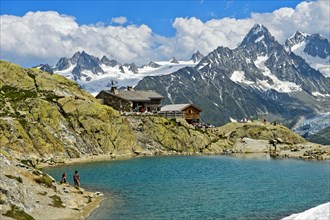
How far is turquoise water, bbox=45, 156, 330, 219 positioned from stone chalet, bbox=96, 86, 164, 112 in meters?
43.7

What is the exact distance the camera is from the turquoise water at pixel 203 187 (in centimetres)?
4534

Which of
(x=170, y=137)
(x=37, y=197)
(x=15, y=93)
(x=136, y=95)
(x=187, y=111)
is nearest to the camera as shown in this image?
(x=37, y=197)

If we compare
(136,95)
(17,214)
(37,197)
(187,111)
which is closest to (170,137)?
(187,111)

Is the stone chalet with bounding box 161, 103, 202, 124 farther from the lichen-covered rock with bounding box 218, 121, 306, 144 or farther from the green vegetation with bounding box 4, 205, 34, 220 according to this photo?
the green vegetation with bounding box 4, 205, 34, 220

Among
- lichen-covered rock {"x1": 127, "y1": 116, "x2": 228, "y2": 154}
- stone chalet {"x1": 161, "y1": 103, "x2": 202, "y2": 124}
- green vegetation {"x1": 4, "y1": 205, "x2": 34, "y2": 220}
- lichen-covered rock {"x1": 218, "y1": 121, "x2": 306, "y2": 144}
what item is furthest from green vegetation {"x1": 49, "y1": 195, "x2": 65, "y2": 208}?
lichen-covered rock {"x1": 218, "y1": 121, "x2": 306, "y2": 144}

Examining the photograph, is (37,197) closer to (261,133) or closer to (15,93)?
(15,93)

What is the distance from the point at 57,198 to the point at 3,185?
7.55m

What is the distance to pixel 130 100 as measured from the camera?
140 metres

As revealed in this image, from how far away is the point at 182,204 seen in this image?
4878cm

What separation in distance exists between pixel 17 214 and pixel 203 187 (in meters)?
30.6

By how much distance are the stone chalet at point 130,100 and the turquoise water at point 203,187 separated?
43.7 m

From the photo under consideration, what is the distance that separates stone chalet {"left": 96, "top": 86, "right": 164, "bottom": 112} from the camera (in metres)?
138

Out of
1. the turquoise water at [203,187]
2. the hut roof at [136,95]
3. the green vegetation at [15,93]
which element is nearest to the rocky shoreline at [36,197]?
the turquoise water at [203,187]

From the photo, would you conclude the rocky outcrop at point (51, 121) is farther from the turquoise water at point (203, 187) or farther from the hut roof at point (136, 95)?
the hut roof at point (136, 95)
